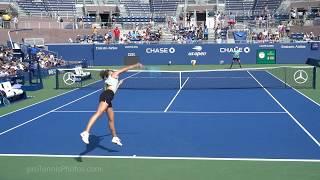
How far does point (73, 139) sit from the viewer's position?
40.5ft

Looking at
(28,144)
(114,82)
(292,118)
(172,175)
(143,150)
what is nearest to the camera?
(172,175)

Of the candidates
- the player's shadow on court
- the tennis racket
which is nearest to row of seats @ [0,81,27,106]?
the tennis racket

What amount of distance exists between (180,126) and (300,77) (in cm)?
1359

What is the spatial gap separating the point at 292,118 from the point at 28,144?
7880mm

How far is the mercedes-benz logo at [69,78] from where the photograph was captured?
88.0 feet

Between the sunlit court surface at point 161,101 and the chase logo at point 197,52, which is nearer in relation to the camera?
the sunlit court surface at point 161,101

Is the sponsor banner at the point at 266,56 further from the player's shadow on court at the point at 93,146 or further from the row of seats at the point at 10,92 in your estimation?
the player's shadow on court at the point at 93,146

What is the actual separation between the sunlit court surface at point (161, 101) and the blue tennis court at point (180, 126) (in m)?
0.03

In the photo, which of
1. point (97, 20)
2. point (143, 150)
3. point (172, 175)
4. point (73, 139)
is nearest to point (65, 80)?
point (73, 139)

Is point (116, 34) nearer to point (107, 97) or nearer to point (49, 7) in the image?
point (49, 7)

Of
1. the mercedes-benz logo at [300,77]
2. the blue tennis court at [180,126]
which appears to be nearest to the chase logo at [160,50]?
the mercedes-benz logo at [300,77]

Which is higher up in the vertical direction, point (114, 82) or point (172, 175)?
point (114, 82)

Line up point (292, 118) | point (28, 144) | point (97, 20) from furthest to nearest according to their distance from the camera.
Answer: point (97, 20), point (292, 118), point (28, 144)

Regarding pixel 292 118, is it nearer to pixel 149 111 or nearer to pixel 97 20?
pixel 149 111
